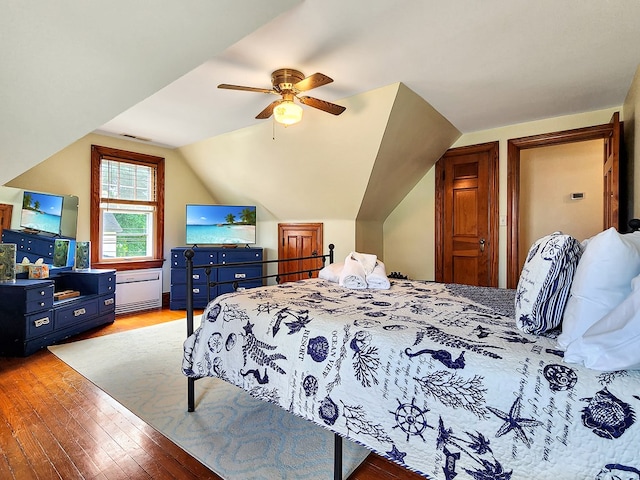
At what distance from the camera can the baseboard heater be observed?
4645mm

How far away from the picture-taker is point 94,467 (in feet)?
5.40

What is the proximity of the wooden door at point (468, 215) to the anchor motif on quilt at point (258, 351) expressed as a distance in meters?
3.39

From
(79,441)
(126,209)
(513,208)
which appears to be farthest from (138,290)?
(513,208)

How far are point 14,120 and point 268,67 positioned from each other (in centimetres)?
178

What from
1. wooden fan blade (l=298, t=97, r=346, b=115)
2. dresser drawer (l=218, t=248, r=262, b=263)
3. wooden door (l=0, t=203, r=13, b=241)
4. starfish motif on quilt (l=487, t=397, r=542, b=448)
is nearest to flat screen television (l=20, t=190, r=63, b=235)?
wooden door (l=0, t=203, r=13, b=241)

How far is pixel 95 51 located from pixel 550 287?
258cm

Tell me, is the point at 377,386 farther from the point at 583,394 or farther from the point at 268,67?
the point at 268,67

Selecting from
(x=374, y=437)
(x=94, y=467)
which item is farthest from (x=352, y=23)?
(x=94, y=467)

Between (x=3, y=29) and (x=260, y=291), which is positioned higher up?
(x=3, y=29)

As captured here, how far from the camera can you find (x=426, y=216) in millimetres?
4648

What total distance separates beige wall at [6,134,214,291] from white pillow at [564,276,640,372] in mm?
5174

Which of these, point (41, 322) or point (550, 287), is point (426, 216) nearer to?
point (550, 287)

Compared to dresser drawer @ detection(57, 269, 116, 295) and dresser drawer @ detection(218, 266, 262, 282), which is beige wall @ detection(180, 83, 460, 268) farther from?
dresser drawer @ detection(57, 269, 116, 295)

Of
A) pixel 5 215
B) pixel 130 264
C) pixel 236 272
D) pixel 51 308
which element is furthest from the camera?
pixel 236 272
